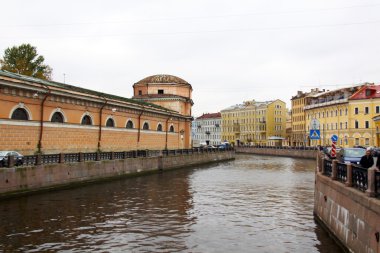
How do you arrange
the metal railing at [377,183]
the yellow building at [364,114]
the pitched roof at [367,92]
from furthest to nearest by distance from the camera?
the pitched roof at [367,92] → the yellow building at [364,114] → the metal railing at [377,183]

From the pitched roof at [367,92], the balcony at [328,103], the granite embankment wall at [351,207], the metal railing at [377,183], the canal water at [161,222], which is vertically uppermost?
the pitched roof at [367,92]

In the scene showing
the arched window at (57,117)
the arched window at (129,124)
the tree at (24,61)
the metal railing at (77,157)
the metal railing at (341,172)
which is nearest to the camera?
the metal railing at (341,172)

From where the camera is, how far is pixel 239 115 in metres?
134

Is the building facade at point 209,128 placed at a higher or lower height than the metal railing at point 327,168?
higher

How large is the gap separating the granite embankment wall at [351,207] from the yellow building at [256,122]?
102m

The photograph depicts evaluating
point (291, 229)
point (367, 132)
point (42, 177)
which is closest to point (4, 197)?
point (42, 177)

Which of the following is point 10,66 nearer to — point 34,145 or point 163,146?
point 163,146

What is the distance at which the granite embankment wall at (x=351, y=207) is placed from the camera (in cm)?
981

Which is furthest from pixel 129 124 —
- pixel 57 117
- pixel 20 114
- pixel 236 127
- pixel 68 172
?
pixel 236 127

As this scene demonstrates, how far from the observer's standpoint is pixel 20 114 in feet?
91.4

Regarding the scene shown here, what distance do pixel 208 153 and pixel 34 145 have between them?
110 feet

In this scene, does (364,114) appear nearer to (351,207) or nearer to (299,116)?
(299,116)

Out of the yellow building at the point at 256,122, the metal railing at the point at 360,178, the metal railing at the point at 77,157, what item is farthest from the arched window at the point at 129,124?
the yellow building at the point at 256,122

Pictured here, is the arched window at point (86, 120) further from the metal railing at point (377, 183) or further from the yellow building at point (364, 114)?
the yellow building at point (364, 114)
